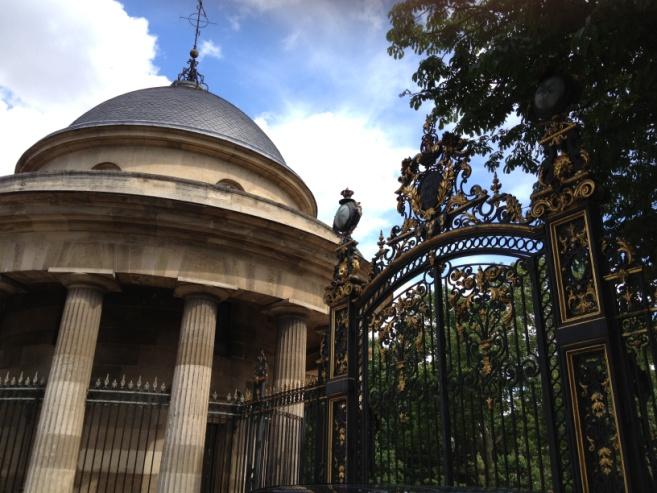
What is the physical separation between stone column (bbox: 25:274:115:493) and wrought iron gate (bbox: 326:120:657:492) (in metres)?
5.87

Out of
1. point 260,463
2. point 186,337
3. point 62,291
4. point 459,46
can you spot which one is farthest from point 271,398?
point 62,291

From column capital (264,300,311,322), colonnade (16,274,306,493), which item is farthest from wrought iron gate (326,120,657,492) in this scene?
column capital (264,300,311,322)

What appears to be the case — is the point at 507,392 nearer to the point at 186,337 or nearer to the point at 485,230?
Result: the point at 485,230

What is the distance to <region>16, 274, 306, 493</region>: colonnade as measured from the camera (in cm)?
1090

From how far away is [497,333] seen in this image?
630 cm

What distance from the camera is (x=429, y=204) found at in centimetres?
731

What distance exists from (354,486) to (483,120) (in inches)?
206

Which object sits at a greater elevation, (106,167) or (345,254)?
(106,167)

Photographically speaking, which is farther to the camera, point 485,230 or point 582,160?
point 485,230

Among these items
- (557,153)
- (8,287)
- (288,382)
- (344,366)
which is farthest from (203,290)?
(557,153)

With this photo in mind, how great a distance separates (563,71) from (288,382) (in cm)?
829

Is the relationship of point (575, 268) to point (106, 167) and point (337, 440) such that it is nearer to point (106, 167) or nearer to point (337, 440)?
point (337, 440)

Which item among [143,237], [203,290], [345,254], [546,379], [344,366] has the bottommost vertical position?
[546,379]

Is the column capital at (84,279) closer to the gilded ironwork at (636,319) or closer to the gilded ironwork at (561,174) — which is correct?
the gilded ironwork at (561,174)
